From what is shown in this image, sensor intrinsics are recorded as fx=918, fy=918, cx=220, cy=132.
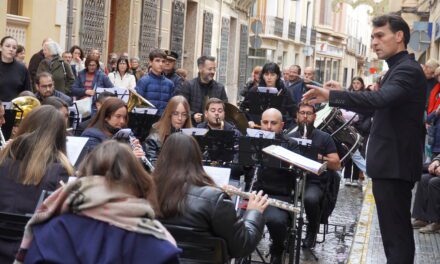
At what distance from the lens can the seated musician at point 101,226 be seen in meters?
3.34

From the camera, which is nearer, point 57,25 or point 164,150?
point 164,150

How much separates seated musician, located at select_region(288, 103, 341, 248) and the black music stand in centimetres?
113

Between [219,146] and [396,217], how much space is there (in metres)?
2.29

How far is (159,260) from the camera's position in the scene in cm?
339

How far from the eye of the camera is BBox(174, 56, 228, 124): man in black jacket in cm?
1162

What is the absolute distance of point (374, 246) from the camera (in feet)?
31.8

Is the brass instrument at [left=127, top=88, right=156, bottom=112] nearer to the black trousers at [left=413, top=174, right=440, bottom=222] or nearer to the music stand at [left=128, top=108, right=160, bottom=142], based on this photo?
the music stand at [left=128, top=108, right=160, bottom=142]

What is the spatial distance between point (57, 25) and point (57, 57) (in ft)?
15.0

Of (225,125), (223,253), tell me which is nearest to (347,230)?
(225,125)

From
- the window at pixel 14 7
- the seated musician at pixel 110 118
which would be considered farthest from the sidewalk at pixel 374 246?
the window at pixel 14 7

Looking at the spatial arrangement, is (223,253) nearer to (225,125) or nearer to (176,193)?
(176,193)

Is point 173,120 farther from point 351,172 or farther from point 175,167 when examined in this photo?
point 351,172

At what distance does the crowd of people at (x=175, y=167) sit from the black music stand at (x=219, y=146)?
0.37 metres

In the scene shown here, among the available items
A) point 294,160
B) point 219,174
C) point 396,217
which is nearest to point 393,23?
point 396,217
